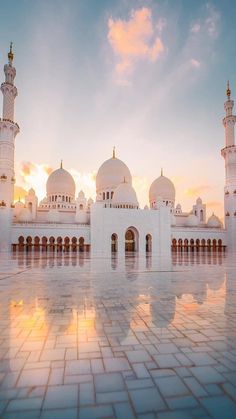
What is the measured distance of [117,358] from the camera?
96.0 inches

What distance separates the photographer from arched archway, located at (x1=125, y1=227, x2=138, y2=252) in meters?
35.9

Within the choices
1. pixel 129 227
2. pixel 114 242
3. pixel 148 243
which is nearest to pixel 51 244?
pixel 114 242

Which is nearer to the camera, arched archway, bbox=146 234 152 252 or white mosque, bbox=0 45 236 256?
white mosque, bbox=0 45 236 256

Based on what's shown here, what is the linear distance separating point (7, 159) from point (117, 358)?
31735 millimetres

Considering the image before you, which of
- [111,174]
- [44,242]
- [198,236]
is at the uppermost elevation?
[111,174]

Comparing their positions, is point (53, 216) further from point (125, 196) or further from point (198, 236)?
point (198, 236)

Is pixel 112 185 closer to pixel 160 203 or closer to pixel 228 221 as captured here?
pixel 160 203

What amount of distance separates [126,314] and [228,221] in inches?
1521

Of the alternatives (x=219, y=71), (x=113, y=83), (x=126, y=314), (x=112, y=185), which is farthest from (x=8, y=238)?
(x=126, y=314)

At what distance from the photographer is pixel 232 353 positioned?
2.54 metres

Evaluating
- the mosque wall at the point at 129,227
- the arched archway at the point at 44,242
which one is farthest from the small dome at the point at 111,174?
the arched archway at the point at 44,242

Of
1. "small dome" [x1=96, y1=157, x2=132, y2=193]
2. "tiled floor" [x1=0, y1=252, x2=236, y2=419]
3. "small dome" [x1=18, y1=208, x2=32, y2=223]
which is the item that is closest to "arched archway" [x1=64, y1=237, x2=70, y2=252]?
"small dome" [x1=18, y1=208, x2=32, y2=223]

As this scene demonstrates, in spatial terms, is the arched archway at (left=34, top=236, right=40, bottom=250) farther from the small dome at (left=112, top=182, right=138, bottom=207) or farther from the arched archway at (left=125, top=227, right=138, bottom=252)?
the arched archway at (left=125, top=227, right=138, bottom=252)

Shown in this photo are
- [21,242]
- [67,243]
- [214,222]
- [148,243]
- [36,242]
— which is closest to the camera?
[21,242]
